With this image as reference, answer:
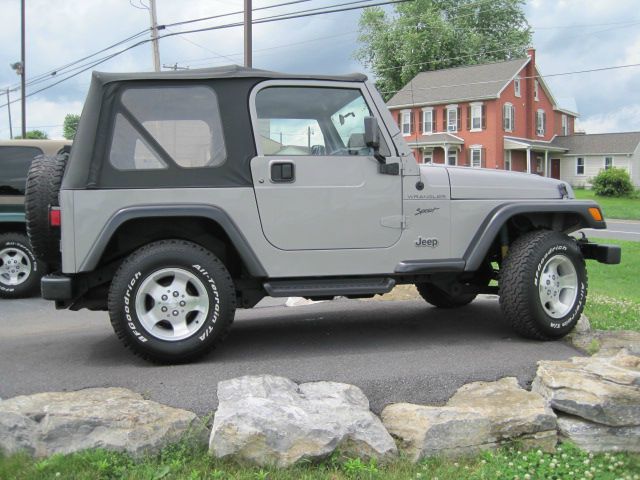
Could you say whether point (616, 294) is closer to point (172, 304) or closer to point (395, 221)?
point (395, 221)

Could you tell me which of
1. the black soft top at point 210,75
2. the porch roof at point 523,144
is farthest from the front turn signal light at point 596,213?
the porch roof at point 523,144

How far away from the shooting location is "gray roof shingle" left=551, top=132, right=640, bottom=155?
47.4 meters

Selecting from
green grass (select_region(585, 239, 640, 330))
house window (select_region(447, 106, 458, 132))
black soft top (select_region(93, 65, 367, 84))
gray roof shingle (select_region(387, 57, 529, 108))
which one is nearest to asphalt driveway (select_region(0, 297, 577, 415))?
green grass (select_region(585, 239, 640, 330))

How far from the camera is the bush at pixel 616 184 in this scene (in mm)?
39031

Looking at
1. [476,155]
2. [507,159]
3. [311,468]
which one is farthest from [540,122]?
[311,468]

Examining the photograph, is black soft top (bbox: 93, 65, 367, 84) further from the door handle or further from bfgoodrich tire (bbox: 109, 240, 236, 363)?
bfgoodrich tire (bbox: 109, 240, 236, 363)

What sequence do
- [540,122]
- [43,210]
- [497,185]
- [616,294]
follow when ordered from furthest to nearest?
[540,122] < [616,294] < [497,185] < [43,210]

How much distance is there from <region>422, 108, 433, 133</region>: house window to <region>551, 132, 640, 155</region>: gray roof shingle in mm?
10525

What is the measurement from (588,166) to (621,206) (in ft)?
55.2

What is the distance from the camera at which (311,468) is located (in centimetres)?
328

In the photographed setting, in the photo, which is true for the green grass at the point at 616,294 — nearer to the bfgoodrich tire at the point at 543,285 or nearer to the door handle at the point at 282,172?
the bfgoodrich tire at the point at 543,285

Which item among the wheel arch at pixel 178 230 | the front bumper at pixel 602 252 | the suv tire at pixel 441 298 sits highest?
the wheel arch at pixel 178 230

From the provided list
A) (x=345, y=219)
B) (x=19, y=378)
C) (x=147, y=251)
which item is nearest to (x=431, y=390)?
(x=345, y=219)

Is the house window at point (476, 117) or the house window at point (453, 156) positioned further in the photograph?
the house window at point (453, 156)
